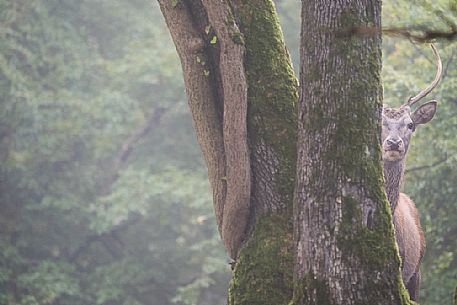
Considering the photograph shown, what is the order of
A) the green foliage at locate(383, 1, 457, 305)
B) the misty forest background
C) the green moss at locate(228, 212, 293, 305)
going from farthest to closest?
the misty forest background < the green foliage at locate(383, 1, 457, 305) < the green moss at locate(228, 212, 293, 305)

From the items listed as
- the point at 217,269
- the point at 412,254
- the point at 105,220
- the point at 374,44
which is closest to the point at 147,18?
the point at 105,220

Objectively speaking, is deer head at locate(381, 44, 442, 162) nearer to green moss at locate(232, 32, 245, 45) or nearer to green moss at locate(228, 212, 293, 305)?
green moss at locate(228, 212, 293, 305)

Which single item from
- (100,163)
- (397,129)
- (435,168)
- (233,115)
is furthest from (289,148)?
(100,163)

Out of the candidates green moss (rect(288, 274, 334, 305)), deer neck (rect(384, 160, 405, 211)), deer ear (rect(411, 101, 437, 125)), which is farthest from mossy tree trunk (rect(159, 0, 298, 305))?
deer ear (rect(411, 101, 437, 125))

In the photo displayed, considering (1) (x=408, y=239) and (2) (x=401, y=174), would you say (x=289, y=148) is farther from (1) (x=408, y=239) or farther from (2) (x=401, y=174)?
(1) (x=408, y=239)

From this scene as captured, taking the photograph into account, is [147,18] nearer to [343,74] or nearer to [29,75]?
[29,75]

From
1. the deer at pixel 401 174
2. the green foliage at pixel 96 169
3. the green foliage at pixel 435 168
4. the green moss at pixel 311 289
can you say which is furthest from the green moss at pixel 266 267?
the green foliage at pixel 96 169

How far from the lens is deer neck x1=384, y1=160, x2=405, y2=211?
605cm

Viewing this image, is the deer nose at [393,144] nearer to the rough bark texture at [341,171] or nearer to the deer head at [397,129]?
the deer head at [397,129]

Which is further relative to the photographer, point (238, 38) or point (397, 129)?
point (397, 129)

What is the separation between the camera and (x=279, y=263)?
15.9 feet

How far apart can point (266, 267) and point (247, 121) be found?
3.13 ft

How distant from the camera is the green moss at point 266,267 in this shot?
4.79 meters

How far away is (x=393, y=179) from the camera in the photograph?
19.9 ft
